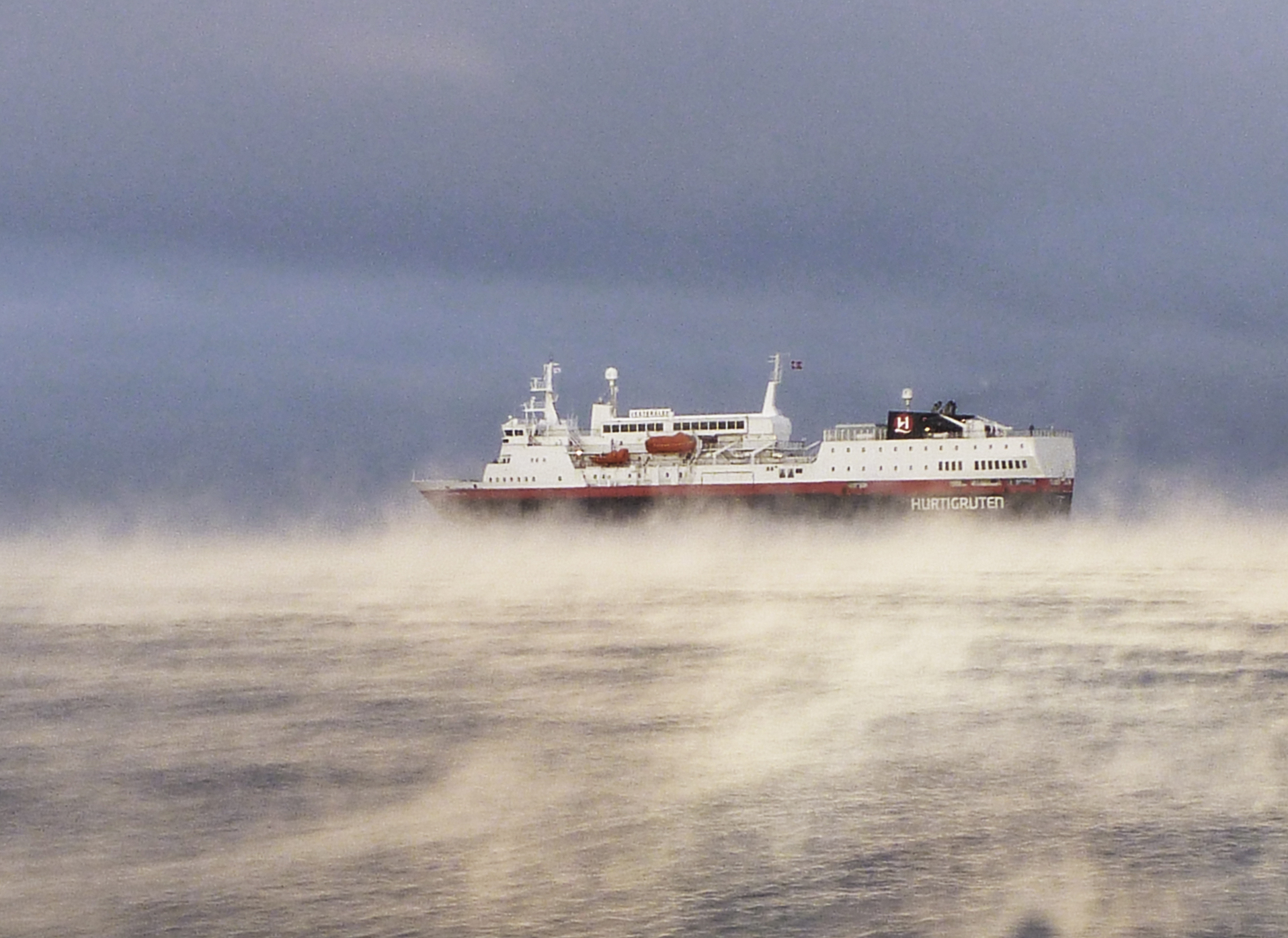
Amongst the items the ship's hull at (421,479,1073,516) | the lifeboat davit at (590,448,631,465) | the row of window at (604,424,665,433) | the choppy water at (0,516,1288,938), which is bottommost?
the choppy water at (0,516,1288,938)

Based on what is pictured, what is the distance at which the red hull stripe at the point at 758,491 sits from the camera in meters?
88.6

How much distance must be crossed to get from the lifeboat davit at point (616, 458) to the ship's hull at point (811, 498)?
1884mm

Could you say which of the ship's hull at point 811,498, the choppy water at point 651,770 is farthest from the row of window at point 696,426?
the choppy water at point 651,770

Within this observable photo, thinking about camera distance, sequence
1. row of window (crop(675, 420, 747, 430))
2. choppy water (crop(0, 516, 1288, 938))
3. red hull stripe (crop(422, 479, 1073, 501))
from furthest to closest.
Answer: row of window (crop(675, 420, 747, 430)) < red hull stripe (crop(422, 479, 1073, 501)) < choppy water (crop(0, 516, 1288, 938))

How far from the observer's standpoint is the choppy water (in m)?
16.3

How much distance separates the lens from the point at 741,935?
50.0ft

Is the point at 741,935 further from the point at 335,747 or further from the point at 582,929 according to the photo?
the point at 335,747

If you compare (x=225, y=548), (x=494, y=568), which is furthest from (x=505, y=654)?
(x=225, y=548)

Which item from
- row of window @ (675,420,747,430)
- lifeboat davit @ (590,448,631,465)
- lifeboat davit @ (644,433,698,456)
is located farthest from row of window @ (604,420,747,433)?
lifeboat davit @ (590,448,631,465)

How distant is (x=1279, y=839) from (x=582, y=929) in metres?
8.73

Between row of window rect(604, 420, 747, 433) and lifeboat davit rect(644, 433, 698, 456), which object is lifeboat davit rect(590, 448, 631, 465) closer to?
row of window rect(604, 420, 747, 433)

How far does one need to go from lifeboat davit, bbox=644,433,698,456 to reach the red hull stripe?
2252 millimetres

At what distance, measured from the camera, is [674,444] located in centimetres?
9550

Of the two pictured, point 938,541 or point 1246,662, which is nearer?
point 1246,662
